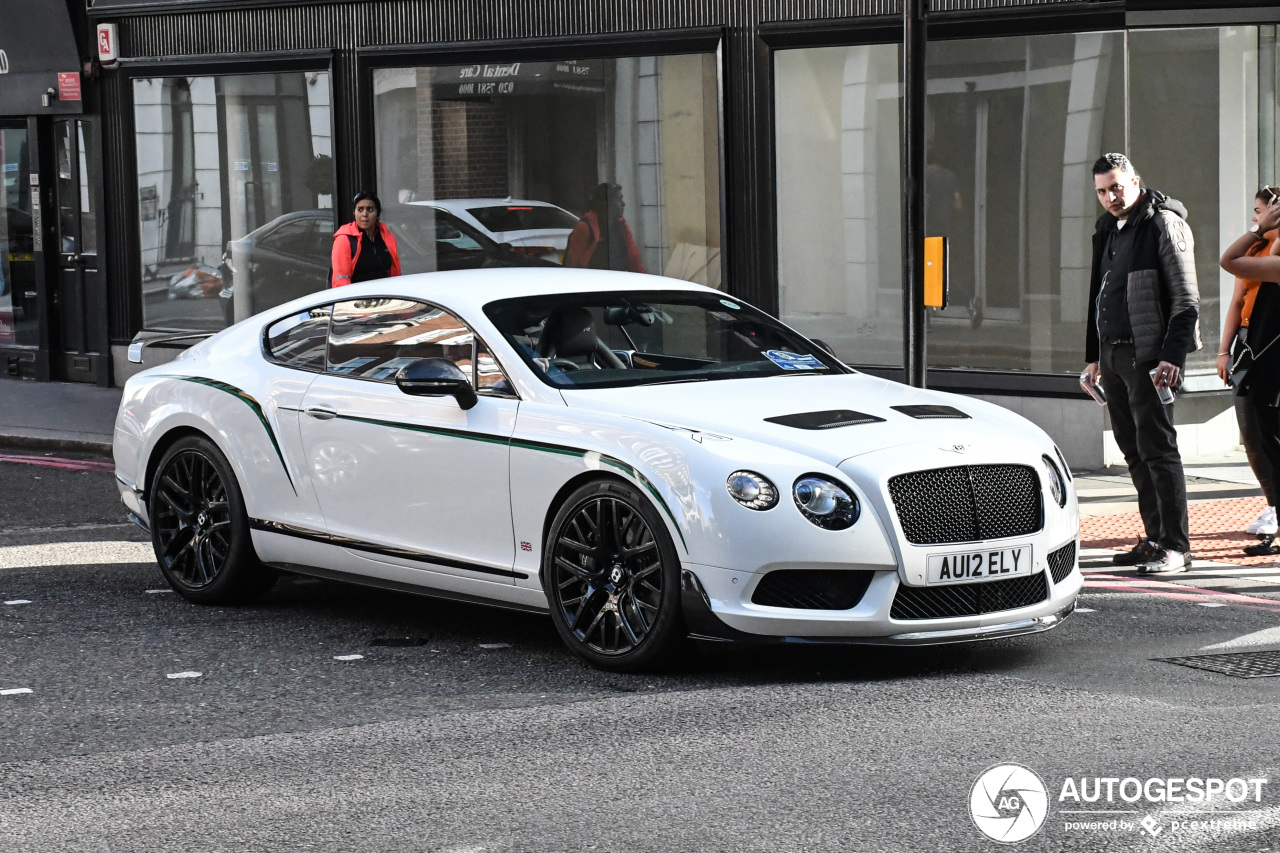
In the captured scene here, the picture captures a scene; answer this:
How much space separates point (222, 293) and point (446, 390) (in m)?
10.9

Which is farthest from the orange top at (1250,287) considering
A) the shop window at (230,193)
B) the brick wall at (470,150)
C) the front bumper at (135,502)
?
the shop window at (230,193)

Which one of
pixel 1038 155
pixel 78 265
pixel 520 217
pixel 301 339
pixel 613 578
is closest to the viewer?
pixel 613 578

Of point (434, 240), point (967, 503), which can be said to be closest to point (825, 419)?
point (967, 503)

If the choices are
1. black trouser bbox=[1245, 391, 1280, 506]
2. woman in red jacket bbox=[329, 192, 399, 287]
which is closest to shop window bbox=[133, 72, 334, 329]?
woman in red jacket bbox=[329, 192, 399, 287]

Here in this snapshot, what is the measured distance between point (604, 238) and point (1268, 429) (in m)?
7.20

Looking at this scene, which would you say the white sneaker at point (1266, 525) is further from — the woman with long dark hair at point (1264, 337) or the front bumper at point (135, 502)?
the front bumper at point (135, 502)

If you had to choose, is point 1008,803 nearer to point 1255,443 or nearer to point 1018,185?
point 1255,443

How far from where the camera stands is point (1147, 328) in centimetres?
854

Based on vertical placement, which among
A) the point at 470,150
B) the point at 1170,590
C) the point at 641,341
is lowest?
the point at 1170,590

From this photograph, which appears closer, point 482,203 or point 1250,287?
point 1250,287

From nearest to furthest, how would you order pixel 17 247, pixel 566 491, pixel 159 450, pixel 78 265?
pixel 566 491, pixel 159 450, pixel 78 265, pixel 17 247

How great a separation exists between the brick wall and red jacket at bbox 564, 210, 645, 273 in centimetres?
80

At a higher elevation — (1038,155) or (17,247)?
(1038,155)

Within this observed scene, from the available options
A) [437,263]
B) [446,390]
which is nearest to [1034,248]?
[437,263]
